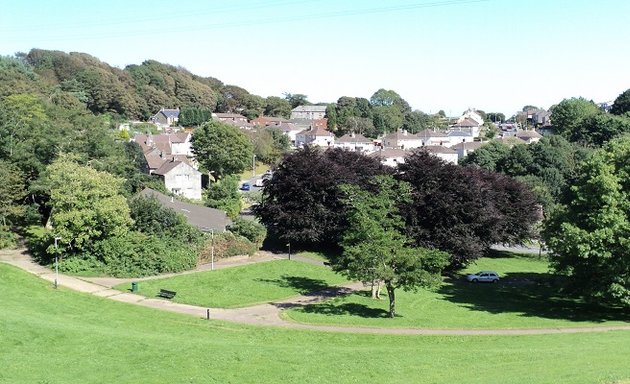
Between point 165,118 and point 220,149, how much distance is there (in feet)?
216

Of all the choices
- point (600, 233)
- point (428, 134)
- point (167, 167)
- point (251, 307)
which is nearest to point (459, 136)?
point (428, 134)

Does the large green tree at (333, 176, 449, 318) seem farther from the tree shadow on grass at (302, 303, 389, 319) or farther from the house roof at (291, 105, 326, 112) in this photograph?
the house roof at (291, 105, 326, 112)

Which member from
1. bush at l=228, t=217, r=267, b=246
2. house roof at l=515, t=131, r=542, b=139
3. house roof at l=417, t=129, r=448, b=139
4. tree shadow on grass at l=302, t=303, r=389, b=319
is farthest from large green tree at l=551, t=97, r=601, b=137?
tree shadow on grass at l=302, t=303, r=389, b=319

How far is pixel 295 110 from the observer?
588 ft

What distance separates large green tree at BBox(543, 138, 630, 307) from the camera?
104ft

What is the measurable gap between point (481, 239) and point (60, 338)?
36.2 metres

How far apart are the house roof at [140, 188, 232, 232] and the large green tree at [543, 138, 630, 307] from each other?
2704 centimetres

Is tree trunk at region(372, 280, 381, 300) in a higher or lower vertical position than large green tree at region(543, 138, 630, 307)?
lower

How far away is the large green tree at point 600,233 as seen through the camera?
3172 centimetres

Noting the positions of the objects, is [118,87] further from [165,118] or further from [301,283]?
[301,283]

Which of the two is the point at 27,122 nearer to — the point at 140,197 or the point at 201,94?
the point at 140,197

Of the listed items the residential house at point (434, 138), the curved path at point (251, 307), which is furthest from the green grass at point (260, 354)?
the residential house at point (434, 138)

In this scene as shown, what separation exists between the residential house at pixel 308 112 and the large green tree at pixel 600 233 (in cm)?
14001

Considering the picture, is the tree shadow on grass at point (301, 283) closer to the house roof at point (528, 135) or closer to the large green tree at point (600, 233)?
the large green tree at point (600, 233)
